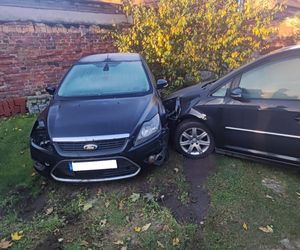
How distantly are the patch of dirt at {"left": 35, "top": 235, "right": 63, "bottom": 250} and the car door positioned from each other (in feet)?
8.19

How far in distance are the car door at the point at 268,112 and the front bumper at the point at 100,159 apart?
3.79 ft

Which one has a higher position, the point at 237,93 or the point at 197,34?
the point at 197,34

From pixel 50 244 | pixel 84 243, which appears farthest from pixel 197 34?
pixel 50 244

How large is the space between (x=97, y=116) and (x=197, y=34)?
14.6 feet

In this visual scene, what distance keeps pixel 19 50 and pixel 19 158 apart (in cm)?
316

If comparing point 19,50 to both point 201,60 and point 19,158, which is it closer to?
point 19,158

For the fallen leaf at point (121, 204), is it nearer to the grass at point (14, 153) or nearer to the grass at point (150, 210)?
the grass at point (150, 210)

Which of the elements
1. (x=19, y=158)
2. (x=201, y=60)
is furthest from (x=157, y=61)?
(x=19, y=158)

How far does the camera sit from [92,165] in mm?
3457

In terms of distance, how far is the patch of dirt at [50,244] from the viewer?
2.95m

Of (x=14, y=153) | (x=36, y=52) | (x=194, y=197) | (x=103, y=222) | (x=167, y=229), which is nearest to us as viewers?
(x=167, y=229)

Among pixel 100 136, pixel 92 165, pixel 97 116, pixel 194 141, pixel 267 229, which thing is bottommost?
pixel 267 229

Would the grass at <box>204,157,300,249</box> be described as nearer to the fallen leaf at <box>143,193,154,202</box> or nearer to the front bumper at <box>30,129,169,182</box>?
the fallen leaf at <box>143,193,154,202</box>

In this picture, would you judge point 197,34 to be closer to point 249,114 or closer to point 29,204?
Result: point 249,114
